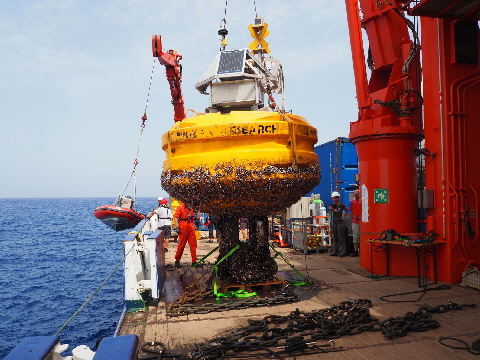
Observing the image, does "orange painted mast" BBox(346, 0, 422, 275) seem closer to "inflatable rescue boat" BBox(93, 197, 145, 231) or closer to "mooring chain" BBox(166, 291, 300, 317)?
"mooring chain" BBox(166, 291, 300, 317)

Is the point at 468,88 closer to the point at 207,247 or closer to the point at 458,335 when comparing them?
the point at 458,335

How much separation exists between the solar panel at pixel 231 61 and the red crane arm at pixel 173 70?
12.4 m

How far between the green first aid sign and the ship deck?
4.45ft

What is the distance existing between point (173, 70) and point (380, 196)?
1328 centimetres

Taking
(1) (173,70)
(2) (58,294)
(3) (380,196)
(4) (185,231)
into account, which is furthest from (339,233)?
(1) (173,70)

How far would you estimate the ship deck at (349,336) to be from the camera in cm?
373

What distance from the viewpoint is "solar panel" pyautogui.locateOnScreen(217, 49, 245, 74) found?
508cm

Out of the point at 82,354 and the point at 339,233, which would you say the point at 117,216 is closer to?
the point at 339,233

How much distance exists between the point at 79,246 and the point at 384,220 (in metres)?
25.4

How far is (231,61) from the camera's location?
5.18 metres

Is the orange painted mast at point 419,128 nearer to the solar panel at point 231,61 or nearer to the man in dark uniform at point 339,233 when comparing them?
the man in dark uniform at point 339,233

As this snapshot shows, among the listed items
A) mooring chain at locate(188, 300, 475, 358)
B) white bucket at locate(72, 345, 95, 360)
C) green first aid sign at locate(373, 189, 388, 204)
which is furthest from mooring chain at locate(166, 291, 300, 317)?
green first aid sign at locate(373, 189, 388, 204)

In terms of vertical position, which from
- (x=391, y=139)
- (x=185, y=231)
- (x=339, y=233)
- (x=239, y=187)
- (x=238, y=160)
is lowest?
(x=339, y=233)

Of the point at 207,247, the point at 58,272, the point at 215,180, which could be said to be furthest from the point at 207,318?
the point at 58,272
